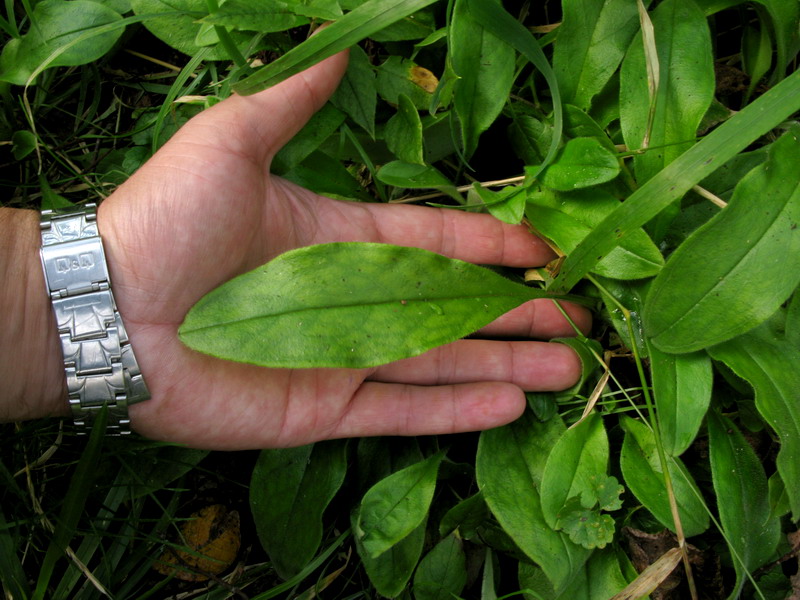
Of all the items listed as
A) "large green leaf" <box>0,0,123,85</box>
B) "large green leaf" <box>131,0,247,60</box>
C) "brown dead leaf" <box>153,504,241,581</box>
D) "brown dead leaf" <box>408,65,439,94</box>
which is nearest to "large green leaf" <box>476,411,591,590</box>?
"brown dead leaf" <box>153,504,241,581</box>

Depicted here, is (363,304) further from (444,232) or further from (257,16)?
(257,16)

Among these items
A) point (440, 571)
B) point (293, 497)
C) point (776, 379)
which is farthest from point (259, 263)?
point (776, 379)

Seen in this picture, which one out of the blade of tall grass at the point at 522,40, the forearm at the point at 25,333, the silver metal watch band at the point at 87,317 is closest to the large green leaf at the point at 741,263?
the blade of tall grass at the point at 522,40

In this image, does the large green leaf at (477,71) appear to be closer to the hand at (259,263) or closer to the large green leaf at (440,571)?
the hand at (259,263)

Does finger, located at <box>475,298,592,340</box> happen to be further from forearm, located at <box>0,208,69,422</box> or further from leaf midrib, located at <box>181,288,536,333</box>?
forearm, located at <box>0,208,69,422</box>

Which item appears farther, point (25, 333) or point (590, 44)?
point (590, 44)

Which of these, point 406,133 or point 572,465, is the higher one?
point 406,133

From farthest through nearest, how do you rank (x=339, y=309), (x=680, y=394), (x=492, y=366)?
1. (x=492, y=366)
2. (x=680, y=394)
3. (x=339, y=309)
